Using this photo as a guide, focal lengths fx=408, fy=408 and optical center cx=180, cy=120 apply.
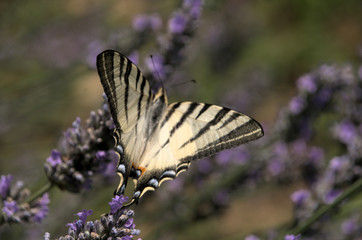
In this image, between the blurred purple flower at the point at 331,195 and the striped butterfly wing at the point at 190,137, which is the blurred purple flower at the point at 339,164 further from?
the striped butterfly wing at the point at 190,137

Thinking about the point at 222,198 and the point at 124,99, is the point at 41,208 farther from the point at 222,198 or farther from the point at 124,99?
the point at 222,198

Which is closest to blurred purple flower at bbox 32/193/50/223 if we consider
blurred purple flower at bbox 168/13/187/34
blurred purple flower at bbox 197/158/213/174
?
blurred purple flower at bbox 168/13/187/34

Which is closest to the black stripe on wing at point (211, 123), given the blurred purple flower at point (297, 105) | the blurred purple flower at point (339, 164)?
the blurred purple flower at point (339, 164)

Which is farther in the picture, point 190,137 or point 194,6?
point 194,6

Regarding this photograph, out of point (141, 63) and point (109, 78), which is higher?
point (141, 63)

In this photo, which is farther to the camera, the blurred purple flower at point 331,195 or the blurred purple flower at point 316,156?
the blurred purple flower at point 316,156

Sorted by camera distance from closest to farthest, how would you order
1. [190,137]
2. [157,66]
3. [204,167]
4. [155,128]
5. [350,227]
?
[190,137] < [155,128] < [157,66] < [350,227] < [204,167]

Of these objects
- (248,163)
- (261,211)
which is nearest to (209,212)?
(248,163)

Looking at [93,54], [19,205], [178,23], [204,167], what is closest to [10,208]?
[19,205]
